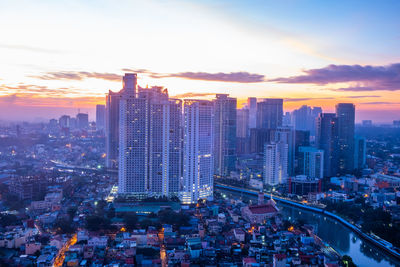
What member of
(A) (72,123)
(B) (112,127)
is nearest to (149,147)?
(B) (112,127)

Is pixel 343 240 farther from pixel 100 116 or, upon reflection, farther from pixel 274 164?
pixel 100 116

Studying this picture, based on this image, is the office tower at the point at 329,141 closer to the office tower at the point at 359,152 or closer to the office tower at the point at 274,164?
the office tower at the point at 359,152

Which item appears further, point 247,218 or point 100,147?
point 100,147

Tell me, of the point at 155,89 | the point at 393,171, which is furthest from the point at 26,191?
the point at 393,171

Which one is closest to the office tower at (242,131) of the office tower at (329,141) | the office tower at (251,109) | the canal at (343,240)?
the office tower at (329,141)

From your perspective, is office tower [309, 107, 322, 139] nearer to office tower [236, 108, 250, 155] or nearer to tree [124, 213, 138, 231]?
office tower [236, 108, 250, 155]

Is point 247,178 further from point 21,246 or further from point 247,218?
point 21,246
